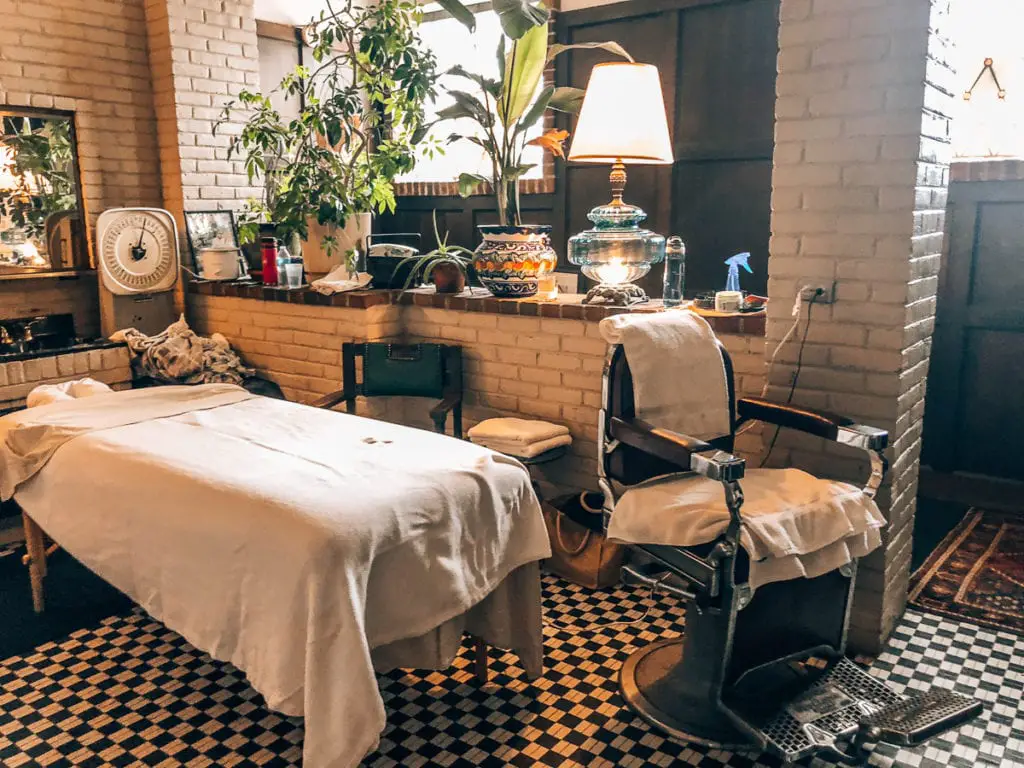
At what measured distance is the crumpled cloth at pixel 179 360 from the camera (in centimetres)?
443

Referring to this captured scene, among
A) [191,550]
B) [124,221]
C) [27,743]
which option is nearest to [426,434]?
[191,550]

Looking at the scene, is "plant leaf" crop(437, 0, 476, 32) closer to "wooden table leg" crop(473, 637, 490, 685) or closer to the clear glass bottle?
the clear glass bottle

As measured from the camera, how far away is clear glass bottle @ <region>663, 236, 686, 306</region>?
11.8ft

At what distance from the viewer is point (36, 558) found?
3051mm

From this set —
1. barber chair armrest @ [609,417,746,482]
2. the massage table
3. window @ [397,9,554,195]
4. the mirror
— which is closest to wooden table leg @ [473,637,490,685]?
the massage table

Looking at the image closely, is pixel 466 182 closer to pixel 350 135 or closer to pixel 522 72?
pixel 522 72

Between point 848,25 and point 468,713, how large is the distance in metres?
2.34

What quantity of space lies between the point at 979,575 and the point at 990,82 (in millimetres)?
2419

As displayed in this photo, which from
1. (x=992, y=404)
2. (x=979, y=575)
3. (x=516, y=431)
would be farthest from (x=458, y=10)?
(x=979, y=575)

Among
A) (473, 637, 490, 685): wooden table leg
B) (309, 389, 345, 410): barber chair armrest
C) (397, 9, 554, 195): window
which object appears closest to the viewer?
(473, 637, 490, 685): wooden table leg

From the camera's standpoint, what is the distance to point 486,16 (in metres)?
6.10

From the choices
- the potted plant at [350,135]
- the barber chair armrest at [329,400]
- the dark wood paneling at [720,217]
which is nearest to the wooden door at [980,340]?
the dark wood paneling at [720,217]

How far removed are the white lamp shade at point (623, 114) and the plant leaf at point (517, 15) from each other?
479 mm

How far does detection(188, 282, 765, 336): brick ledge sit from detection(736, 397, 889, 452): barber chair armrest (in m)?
0.37
